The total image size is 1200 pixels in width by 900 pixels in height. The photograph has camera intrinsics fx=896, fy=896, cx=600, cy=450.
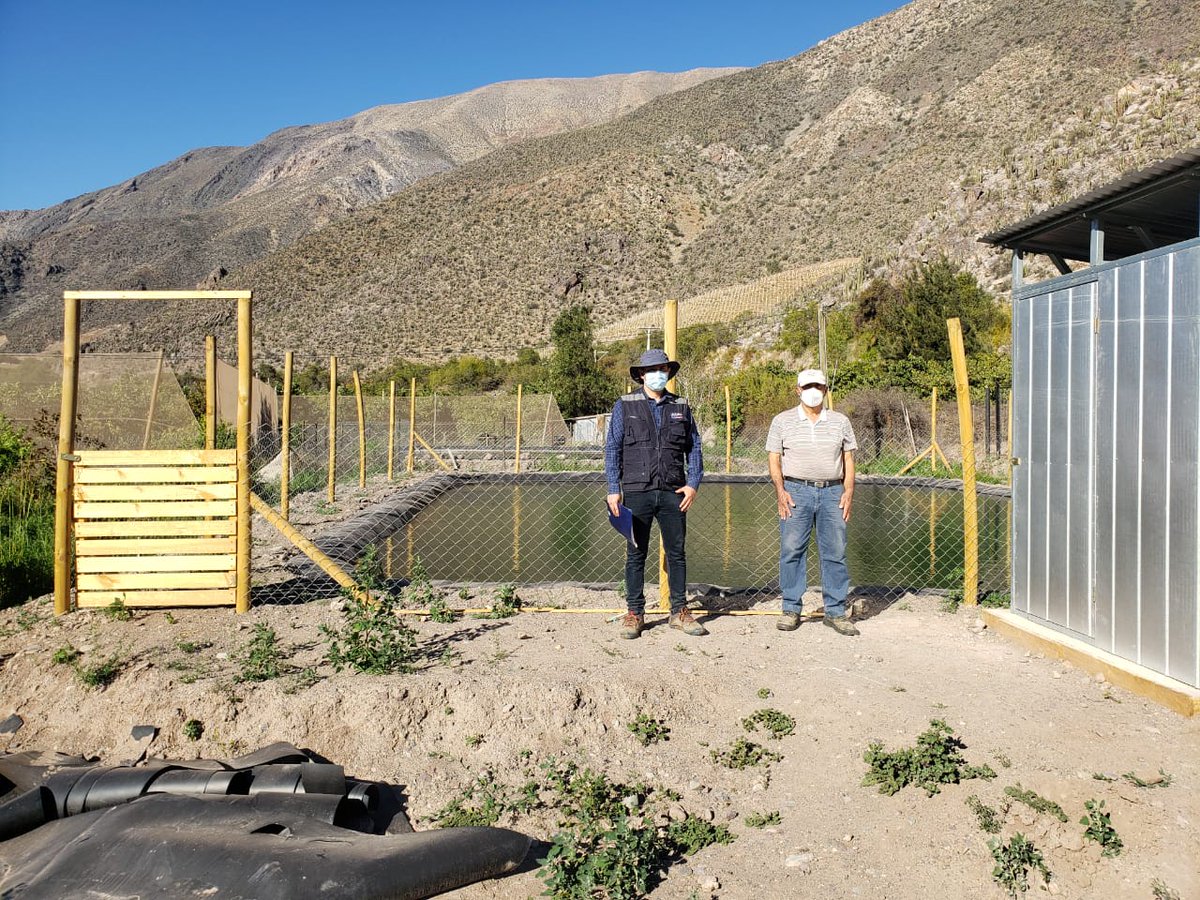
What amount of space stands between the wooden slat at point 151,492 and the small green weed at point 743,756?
351 centimetres

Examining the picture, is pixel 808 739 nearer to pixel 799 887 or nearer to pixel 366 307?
pixel 799 887

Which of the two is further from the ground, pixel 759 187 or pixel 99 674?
pixel 759 187

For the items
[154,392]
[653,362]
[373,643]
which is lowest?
[373,643]

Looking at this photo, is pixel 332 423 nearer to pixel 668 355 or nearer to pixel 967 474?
A: pixel 668 355

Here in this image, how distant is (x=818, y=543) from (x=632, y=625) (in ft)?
4.28

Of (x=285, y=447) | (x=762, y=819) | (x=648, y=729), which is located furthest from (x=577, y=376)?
(x=762, y=819)

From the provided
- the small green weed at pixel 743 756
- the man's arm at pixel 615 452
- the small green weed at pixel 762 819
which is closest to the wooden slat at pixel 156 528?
the man's arm at pixel 615 452

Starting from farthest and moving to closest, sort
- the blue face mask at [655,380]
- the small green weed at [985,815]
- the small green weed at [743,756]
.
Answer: the blue face mask at [655,380]
the small green weed at [743,756]
the small green weed at [985,815]

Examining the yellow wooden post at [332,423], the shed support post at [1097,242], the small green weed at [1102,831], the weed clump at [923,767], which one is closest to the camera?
the small green weed at [1102,831]

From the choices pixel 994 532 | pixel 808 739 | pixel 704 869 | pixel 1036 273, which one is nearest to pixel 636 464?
pixel 808 739

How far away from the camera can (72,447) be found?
5.70 meters

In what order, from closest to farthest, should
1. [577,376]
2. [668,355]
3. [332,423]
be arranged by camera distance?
1. [668,355]
2. [332,423]
3. [577,376]

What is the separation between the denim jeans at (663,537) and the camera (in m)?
5.39

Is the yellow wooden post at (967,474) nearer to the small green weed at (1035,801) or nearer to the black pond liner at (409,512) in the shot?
the black pond liner at (409,512)
